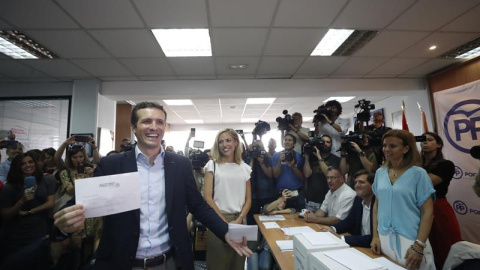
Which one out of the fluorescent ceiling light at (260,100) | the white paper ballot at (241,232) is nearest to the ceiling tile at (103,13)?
the white paper ballot at (241,232)

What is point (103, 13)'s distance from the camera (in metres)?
2.60

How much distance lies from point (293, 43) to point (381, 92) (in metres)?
3.03

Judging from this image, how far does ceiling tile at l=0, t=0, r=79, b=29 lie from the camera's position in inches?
95.7

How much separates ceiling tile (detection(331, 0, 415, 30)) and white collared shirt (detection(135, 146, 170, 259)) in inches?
108

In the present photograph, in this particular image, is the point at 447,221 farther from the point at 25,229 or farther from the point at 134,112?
the point at 25,229

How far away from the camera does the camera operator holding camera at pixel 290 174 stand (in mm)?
2830

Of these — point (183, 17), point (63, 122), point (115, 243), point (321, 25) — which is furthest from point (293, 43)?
point (63, 122)

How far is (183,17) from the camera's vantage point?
272 cm

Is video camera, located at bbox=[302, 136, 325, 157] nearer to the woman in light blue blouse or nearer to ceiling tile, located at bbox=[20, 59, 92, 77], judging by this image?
the woman in light blue blouse

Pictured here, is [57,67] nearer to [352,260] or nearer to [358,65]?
[352,260]

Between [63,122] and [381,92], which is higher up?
[381,92]

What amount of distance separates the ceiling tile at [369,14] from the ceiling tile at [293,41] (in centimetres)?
31

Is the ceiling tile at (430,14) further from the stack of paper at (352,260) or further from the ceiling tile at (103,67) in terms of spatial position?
the ceiling tile at (103,67)

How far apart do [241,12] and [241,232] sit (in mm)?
2426
